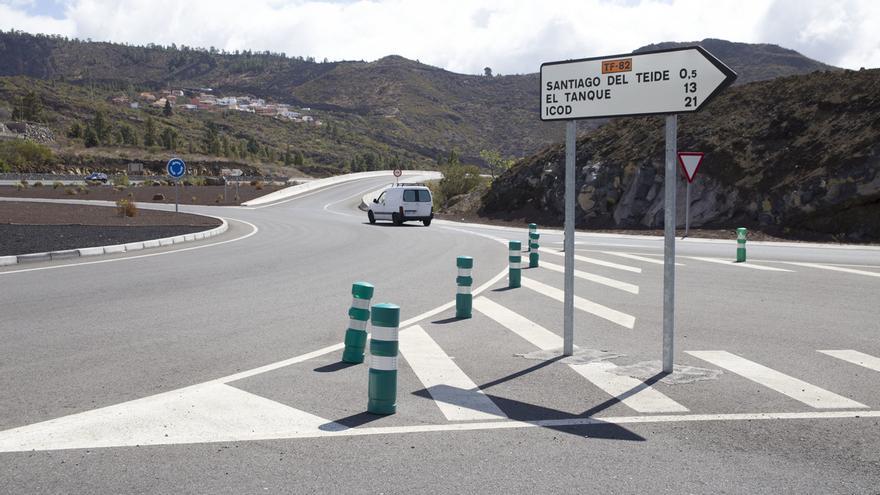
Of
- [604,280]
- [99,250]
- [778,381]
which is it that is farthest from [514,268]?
[99,250]

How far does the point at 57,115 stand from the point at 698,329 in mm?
155253

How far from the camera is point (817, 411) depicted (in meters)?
5.80

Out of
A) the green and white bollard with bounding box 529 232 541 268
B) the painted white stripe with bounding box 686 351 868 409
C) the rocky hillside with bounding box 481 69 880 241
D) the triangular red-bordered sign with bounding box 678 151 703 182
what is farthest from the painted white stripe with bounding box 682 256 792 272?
the rocky hillside with bounding box 481 69 880 241

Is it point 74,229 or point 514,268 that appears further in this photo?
point 74,229

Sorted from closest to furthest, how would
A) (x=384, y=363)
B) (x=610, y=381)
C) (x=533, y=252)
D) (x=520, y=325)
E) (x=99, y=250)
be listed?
1. (x=384, y=363)
2. (x=610, y=381)
3. (x=520, y=325)
4. (x=533, y=252)
5. (x=99, y=250)

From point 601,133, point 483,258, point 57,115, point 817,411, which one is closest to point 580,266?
point 483,258

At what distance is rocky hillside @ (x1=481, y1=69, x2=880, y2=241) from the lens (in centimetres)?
2855

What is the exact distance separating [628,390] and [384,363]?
215 cm

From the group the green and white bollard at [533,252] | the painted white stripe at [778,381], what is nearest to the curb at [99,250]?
the green and white bollard at [533,252]

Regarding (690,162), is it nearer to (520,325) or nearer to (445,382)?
(520,325)

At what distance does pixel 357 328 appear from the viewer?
736 cm

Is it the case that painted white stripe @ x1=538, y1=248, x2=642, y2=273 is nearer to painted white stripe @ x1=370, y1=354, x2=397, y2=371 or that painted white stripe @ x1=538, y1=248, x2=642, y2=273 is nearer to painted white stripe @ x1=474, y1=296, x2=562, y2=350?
painted white stripe @ x1=474, y1=296, x2=562, y2=350

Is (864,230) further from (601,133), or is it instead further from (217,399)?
(217,399)

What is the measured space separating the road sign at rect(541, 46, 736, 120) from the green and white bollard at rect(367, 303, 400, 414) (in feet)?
9.72
